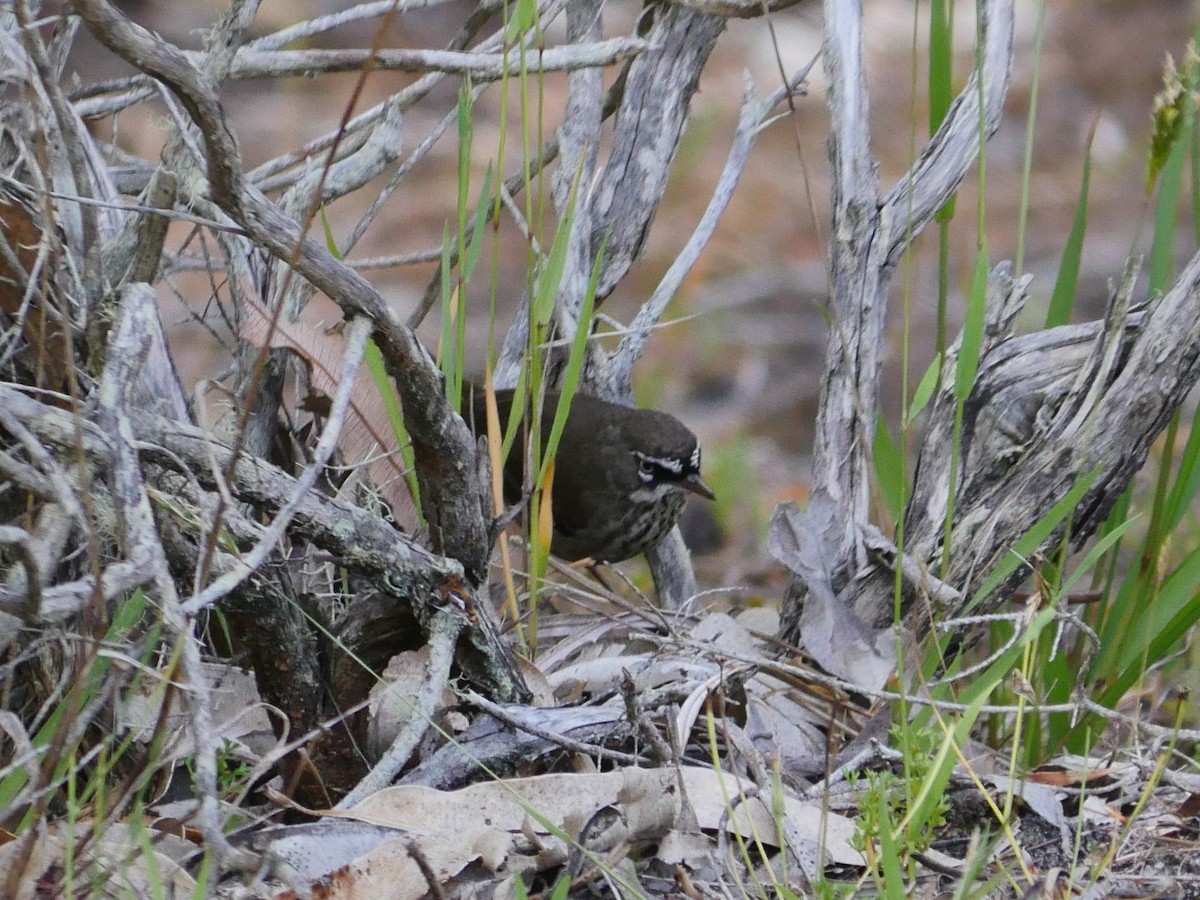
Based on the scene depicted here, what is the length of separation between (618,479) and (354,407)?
1956 mm

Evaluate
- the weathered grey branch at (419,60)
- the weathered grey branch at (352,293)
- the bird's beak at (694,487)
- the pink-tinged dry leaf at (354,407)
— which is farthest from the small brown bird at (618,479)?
the weathered grey branch at (352,293)

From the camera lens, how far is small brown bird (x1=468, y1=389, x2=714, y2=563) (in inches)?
192

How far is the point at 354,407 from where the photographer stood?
10.5ft

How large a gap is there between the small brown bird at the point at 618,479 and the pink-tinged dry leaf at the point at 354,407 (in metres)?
1.42

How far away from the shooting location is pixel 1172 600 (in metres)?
3.03

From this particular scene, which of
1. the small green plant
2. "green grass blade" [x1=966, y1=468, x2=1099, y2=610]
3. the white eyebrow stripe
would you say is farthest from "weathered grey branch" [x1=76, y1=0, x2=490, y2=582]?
the white eyebrow stripe

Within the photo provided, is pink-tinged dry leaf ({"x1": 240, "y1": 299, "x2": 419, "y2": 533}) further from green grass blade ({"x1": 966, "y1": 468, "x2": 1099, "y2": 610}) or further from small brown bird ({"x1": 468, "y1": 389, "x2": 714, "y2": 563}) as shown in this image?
small brown bird ({"x1": 468, "y1": 389, "x2": 714, "y2": 563})

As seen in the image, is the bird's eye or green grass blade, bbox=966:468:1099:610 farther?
the bird's eye

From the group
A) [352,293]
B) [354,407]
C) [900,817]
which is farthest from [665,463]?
[352,293]

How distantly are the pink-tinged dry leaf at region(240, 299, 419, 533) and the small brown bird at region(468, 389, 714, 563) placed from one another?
1423 mm

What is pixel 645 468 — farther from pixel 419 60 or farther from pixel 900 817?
pixel 900 817

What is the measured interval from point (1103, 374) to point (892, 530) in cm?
64

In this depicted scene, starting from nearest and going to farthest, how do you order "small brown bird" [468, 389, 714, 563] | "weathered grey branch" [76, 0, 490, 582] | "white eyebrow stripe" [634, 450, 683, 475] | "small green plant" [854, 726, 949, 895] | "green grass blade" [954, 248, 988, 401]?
"weathered grey branch" [76, 0, 490, 582]
"small green plant" [854, 726, 949, 895]
"green grass blade" [954, 248, 988, 401]
"small brown bird" [468, 389, 714, 563]
"white eyebrow stripe" [634, 450, 683, 475]

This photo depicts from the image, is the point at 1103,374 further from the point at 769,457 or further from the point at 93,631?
the point at 769,457
